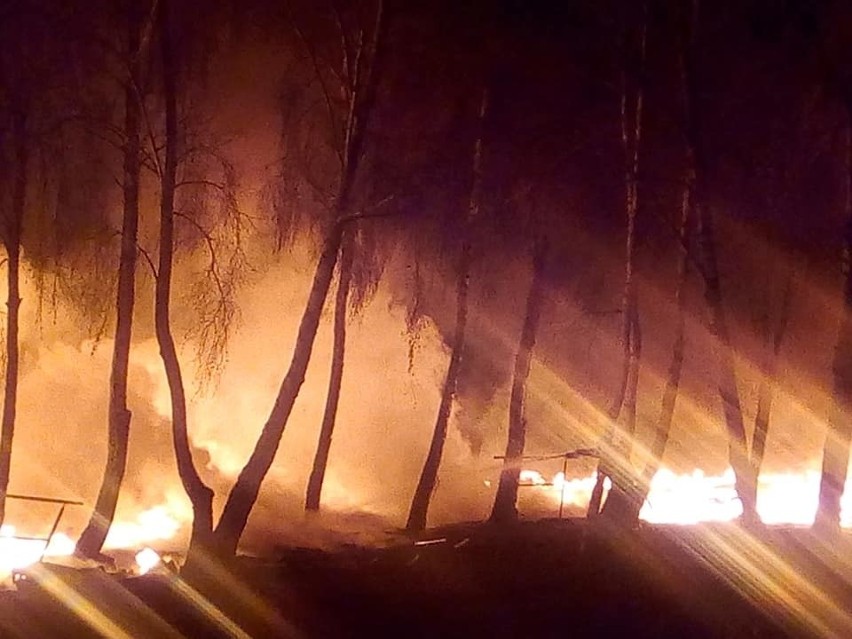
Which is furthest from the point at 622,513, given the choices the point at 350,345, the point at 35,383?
the point at 35,383

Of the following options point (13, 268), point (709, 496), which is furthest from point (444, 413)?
point (13, 268)

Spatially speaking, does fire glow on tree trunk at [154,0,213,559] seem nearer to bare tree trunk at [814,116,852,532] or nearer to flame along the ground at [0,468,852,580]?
flame along the ground at [0,468,852,580]

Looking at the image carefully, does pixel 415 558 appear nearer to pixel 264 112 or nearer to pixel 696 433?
pixel 264 112

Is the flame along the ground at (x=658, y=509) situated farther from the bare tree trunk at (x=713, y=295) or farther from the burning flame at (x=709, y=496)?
the bare tree trunk at (x=713, y=295)

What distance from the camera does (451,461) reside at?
21.0 meters

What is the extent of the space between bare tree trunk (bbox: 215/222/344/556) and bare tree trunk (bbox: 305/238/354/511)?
4.72 m

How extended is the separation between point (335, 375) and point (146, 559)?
16.8ft

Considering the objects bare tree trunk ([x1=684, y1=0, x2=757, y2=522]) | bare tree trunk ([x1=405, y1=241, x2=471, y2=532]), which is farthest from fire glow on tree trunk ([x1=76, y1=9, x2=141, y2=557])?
bare tree trunk ([x1=684, y1=0, x2=757, y2=522])

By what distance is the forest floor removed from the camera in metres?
9.40

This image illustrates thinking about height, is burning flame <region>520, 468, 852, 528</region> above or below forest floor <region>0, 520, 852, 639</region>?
above

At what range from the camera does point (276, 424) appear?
12.3 metres

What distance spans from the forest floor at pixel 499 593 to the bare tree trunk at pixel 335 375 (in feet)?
16.4

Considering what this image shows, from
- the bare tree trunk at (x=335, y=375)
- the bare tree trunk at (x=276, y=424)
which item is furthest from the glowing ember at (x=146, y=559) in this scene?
the bare tree trunk at (x=335, y=375)

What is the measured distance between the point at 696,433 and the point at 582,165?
7157 millimetres
